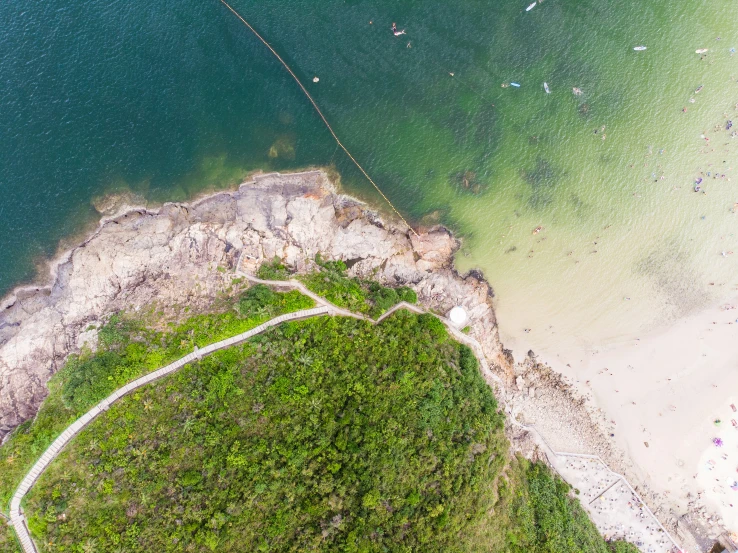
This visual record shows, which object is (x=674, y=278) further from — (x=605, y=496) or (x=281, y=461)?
(x=281, y=461)

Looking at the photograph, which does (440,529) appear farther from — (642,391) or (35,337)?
(35,337)

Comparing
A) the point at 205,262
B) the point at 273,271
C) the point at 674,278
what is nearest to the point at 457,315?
the point at 273,271

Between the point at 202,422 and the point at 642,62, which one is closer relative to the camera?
the point at 202,422

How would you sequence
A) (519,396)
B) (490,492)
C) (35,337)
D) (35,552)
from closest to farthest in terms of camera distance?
1. (35,552)
2. (490,492)
3. (35,337)
4. (519,396)

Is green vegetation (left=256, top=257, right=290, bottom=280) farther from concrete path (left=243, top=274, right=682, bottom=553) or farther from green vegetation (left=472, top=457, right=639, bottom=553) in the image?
green vegetation (left=472, top=457, right=639, bottom=553)

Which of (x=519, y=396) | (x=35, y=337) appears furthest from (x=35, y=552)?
(x=519, y=396)

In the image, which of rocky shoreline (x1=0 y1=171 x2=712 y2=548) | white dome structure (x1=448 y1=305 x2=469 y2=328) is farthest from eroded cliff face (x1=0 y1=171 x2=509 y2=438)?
white dome structure (x1=448 y1=305 x2=469 y2=328)
